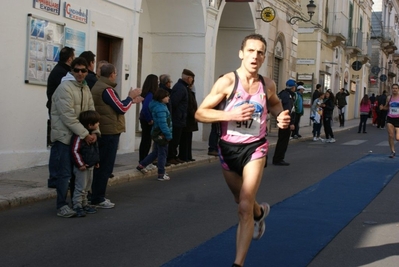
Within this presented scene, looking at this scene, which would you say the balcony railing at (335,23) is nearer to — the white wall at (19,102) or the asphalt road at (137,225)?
the white wall at (19,102)

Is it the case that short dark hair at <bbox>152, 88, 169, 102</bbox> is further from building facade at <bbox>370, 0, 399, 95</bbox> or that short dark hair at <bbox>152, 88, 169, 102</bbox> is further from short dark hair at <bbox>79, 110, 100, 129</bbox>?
building facade at <bbox>370, 0, 399, 95</bbox>

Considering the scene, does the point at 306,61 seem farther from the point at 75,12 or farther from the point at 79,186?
the point at 79,186

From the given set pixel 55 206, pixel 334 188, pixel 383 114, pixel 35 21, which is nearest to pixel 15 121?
pixel 35 21

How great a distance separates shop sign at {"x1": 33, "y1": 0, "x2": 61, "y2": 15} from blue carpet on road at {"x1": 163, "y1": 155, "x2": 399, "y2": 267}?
18.0 ft

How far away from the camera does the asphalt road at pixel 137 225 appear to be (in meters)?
6.02

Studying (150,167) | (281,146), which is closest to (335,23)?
(281,146)

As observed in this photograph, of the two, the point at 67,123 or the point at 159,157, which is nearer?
the point at 67,123

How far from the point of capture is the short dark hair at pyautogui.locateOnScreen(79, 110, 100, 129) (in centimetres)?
787

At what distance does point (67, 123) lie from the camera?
25.4ft

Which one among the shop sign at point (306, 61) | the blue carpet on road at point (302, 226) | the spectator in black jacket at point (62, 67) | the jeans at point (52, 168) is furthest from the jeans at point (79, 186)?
the shop sign at point (306, 61)

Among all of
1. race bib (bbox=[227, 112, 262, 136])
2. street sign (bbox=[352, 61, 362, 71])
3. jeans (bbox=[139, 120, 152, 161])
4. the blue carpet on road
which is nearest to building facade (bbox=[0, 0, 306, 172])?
jeans (bbox=[139, 120, 152, 161])

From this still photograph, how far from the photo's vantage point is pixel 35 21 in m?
11.3

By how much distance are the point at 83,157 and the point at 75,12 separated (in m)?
5.45

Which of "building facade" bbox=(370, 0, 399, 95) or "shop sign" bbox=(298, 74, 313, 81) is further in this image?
"building facade" bbox=(370, 0, 399, 95)
